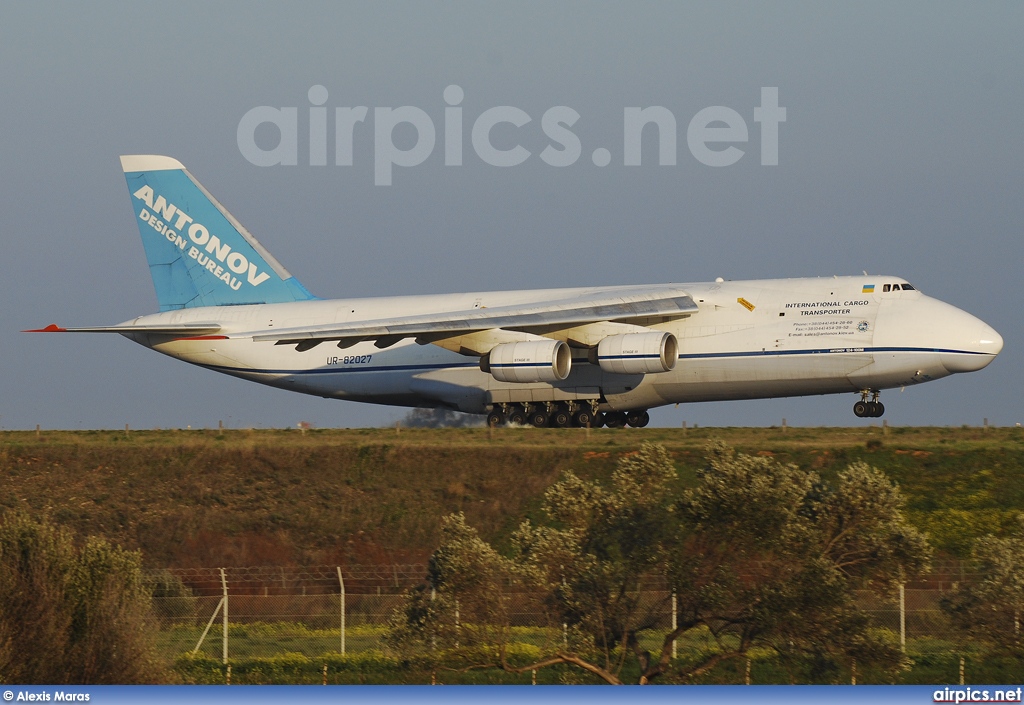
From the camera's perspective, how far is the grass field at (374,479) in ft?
75.8

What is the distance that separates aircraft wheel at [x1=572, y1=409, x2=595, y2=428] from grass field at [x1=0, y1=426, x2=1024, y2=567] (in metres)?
0.88

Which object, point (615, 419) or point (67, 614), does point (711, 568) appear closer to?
point (67, 614)

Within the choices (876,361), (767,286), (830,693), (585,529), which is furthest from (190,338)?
(830,693)

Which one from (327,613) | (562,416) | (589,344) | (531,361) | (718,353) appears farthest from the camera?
(562,416)

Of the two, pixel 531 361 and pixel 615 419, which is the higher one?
pixel 531 361

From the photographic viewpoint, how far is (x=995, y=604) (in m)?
14.9

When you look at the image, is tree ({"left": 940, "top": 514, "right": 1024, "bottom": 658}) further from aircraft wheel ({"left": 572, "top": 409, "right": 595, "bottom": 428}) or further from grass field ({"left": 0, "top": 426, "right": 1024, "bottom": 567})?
aircraft wheel ({"left": 572, "top": 409, "right": 595, "bottom": 428})

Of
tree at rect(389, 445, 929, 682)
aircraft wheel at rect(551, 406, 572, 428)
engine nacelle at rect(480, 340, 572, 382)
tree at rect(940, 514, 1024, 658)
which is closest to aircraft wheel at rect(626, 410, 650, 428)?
aircraft wheel at rect(551, 406, 572, 428)

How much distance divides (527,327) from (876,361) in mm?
7139

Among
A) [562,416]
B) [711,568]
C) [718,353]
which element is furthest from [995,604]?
[562,416]

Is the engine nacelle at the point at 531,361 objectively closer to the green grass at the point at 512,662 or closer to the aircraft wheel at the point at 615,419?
the aircraft wheel at the point at 615,419

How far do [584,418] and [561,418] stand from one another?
0.55 m

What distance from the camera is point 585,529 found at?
16.0 m

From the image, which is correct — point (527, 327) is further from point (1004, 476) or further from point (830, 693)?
point (830, 693)
